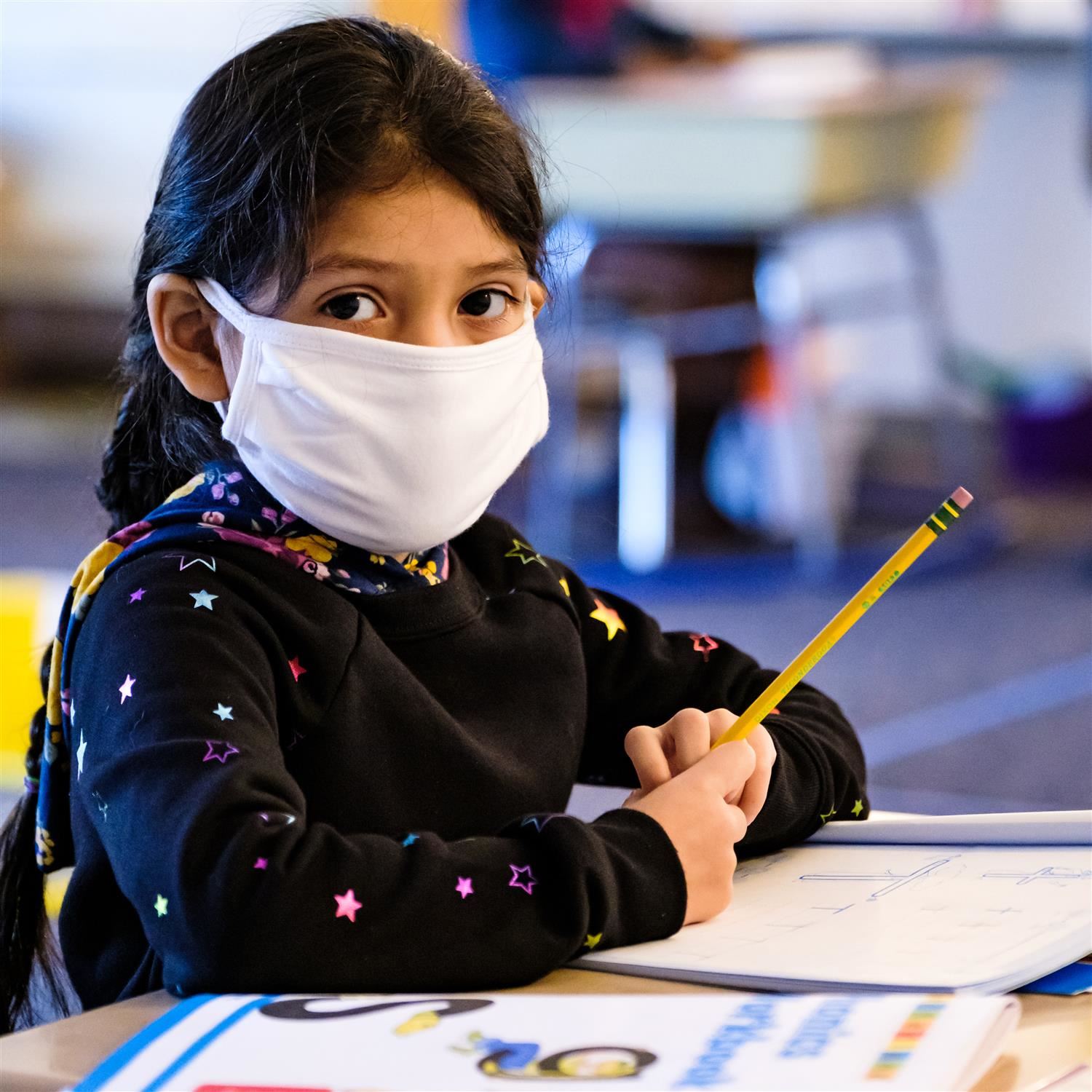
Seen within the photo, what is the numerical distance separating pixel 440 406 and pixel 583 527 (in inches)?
107

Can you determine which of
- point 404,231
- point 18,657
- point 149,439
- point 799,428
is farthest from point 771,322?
point 404,231

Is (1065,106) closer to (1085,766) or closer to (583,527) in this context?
(583,527)

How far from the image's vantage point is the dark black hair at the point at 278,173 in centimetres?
73

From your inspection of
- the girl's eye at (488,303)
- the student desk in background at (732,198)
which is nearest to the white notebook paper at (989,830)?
the girl's eye at (488,303)

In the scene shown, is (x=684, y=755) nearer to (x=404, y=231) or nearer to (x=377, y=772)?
(x=377, y=772)

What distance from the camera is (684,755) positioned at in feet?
2.26

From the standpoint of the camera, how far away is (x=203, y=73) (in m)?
4.56

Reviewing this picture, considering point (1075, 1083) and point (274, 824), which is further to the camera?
point (274, 824)

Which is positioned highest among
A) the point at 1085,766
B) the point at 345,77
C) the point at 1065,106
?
the point at 1065,106

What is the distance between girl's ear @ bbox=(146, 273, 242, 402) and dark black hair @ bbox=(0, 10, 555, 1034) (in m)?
0.01

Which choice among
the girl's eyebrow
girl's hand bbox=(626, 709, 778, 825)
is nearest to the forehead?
the girl's eyebrow

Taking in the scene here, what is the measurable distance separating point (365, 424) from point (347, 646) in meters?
0.10

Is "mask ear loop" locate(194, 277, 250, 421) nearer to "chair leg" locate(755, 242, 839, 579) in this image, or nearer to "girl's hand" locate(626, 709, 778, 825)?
"girl's hand" locate(626, 709, 778, 825)

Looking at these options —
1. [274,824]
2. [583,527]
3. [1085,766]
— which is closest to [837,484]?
[583,527]
